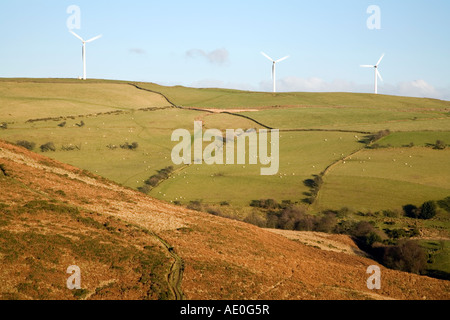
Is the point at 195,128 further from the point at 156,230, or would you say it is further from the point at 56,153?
the point at 156,230

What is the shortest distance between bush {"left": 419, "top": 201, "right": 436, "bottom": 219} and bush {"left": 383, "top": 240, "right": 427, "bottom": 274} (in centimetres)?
1875

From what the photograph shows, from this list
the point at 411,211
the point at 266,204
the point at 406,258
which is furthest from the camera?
the point at 266,204

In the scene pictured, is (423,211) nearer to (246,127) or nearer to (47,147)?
(246,127)

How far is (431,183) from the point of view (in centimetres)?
7131

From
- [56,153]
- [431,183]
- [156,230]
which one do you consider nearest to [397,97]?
[431,183]

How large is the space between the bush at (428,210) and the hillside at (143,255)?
24.4 m

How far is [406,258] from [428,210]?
22.1m

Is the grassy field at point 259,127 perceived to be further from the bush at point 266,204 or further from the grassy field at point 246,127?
the bush at point 266,204

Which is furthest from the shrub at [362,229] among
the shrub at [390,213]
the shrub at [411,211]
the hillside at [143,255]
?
the hillside at [143,255]

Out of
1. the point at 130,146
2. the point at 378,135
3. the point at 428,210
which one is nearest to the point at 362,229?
the point at 428,210

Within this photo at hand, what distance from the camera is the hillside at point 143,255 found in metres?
25.1

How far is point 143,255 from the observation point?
29.2 m
